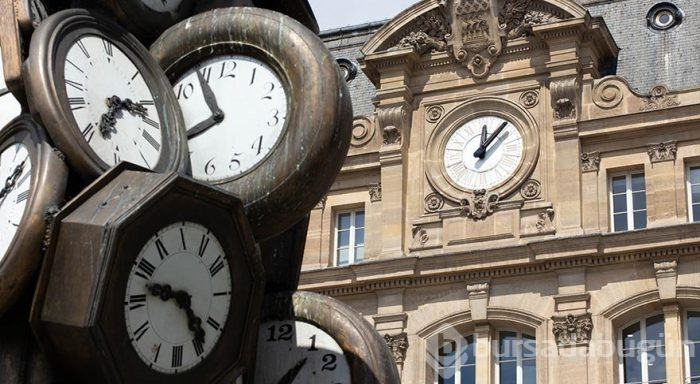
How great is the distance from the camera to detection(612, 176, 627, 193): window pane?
98.0 ft

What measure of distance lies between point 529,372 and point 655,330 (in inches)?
88.4

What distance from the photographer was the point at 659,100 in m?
29.9

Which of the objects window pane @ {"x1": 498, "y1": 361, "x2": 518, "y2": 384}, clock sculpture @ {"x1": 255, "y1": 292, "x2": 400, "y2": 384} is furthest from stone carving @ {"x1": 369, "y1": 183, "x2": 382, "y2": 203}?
clock sculpture @ {"x1": 255, "y1": 292, "x2": 400, "y2": 384}

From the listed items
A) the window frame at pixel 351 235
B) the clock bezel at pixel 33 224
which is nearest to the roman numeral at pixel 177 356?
the clock bezel at pixel 33 224

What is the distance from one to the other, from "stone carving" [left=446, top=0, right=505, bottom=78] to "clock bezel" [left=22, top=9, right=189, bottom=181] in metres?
23.9

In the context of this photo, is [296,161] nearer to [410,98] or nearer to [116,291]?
[116,291]

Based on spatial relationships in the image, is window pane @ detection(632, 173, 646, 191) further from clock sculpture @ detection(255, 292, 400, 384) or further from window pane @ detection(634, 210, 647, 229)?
clock sculpture @ detection(255, 292, 400, 384)

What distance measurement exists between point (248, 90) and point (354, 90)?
26.5 m

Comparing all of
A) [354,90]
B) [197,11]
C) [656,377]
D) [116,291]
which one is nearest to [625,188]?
[656,377]

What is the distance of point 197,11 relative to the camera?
339 inches

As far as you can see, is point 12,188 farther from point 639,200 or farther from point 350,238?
point 350,238

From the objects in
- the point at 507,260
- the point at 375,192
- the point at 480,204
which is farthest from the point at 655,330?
the point at 375,192

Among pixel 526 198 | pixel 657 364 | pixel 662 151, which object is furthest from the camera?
pixel 526 198

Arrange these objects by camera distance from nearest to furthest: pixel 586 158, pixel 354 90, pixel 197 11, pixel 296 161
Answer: pixel 296 161 < pixel 197 11 < pixel 586 158 < pixel 354 90
